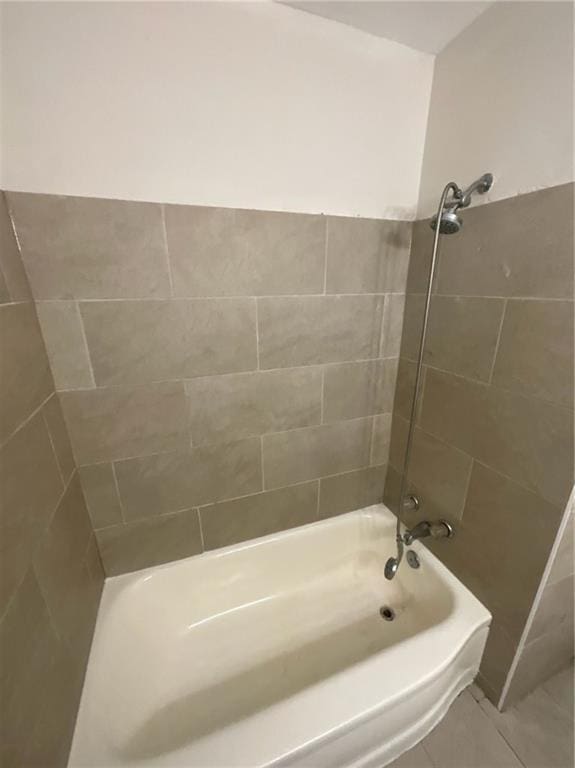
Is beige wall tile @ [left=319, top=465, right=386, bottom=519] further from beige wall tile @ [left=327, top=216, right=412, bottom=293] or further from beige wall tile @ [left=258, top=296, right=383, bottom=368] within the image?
beige wall tile @ [left=327, top=216, right=412, bottom=293]

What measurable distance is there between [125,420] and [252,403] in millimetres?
417

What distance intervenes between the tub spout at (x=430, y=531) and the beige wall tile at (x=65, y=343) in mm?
1241

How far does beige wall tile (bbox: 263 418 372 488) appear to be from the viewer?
122 centimetres

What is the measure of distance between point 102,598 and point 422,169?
1862mm

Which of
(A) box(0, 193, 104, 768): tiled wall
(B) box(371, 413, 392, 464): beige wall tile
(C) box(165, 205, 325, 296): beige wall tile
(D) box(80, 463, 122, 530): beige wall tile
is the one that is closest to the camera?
(A) box(0, 193, 104, 768): tiled wall

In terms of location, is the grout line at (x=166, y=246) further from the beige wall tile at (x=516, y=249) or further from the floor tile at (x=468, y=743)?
the floor tile at (x=468, y=743)

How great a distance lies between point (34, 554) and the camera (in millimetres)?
655

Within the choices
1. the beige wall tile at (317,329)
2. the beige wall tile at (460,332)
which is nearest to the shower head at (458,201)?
the beige wall tile at (460,332)

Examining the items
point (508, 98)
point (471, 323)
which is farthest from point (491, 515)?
point (508, 98)

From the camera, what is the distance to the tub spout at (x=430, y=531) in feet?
3.69

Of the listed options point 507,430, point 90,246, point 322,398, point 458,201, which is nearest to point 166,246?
point 90,246

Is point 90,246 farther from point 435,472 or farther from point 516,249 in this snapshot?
point 435,472

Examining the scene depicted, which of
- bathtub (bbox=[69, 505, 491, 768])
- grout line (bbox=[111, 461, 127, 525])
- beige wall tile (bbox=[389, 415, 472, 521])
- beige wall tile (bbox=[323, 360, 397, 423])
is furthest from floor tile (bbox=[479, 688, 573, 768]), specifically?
grout line (bbox=[111, 461, 127, 525])

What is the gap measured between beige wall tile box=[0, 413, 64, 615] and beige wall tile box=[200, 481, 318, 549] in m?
0.56
